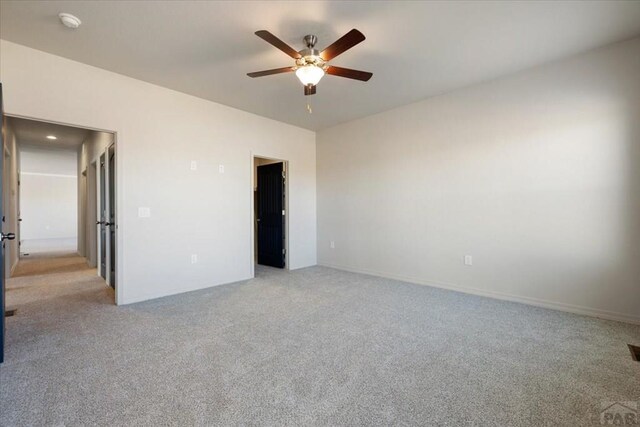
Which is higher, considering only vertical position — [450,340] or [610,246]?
[610,246]

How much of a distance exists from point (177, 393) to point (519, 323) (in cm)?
304

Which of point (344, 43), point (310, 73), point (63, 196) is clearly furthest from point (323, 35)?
point (63, 196)

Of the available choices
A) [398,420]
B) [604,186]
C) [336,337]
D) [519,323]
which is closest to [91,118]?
[336,337]

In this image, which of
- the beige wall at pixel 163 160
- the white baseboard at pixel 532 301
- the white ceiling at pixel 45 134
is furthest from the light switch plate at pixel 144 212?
the white baseboard at pixel 532 301

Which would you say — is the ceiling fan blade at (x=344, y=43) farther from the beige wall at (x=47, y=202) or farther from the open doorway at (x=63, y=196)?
the beige wall at (x=47, y=202)

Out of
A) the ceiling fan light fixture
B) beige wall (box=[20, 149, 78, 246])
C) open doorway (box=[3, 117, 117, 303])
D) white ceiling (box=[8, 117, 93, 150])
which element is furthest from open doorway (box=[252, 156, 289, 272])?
beige wall (box=[20, 149, 78, 246])

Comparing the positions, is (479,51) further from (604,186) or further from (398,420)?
(398,420)

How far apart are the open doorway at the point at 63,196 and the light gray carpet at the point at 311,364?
172 centimetres

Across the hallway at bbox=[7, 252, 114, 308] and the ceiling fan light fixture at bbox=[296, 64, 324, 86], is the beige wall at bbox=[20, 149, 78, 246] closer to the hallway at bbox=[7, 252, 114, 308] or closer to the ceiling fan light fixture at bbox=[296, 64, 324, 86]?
the hallway at bbox=[7, 252, 114, 308]

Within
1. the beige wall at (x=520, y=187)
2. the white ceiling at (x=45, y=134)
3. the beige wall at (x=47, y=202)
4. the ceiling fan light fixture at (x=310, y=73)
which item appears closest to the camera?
the ceiling fan light fixture at (x=310, y=73)

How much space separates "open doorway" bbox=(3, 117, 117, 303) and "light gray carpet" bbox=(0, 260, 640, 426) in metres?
1.72

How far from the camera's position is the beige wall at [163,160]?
291 centimetres

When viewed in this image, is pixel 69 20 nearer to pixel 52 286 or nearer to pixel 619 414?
pixel 52 286

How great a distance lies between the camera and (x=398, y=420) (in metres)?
1.51
